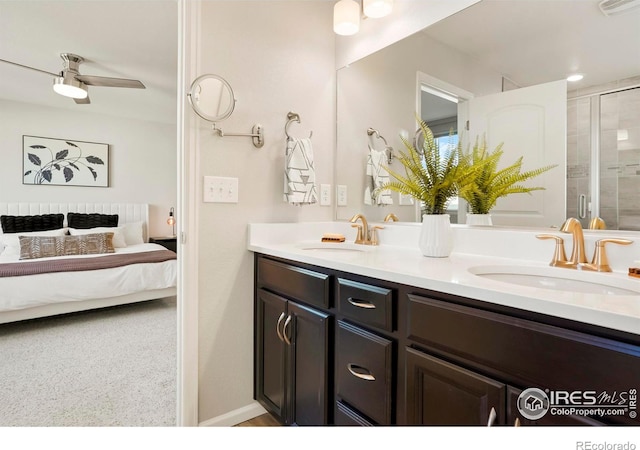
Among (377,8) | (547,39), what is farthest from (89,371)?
(547,39)

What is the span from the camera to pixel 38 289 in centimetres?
284

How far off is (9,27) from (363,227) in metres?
3.04

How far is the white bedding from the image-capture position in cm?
277

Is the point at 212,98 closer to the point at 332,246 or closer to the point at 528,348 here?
the point at 332,246

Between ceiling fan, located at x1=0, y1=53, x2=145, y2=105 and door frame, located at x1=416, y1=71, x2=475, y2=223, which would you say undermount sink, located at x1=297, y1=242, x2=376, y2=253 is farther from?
ceiling fan, located at x1=0, y1=53, x2=145, y2=105

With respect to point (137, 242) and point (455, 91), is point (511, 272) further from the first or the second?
point (137, 242)

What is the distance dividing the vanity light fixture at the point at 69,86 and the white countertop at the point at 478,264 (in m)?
2.40

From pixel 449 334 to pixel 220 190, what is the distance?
1177 mm

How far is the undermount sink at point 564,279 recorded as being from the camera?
0.89 metres

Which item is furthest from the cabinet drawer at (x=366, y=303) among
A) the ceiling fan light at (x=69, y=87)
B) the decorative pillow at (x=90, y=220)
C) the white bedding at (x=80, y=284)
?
the decorative pillow at (x=90, y=220)

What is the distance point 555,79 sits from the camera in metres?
1.20

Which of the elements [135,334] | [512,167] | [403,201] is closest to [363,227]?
[403,201]

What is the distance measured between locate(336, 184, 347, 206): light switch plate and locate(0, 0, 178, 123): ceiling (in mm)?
1534

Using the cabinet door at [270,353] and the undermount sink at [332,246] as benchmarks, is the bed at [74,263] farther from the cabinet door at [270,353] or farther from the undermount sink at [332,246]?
the undermount sink at [332,246]
